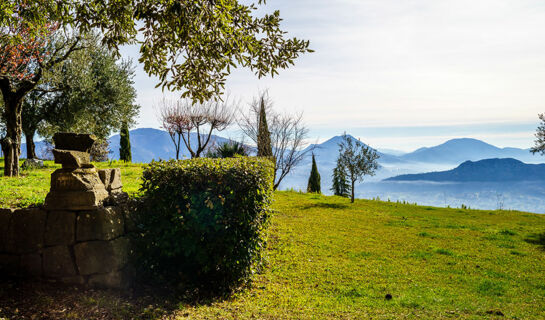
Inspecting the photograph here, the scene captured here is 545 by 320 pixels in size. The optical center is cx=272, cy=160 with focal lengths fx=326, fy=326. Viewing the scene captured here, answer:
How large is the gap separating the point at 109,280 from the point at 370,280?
16.1 ft

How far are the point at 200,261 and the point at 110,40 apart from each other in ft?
17.0

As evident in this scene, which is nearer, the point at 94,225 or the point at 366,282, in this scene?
the point at 94,225

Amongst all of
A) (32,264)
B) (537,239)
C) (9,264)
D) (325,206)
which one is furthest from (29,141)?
(537,239)

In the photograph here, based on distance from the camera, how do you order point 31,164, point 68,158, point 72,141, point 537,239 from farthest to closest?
point 31,164, point 537,239, point 72,141, point 68,158

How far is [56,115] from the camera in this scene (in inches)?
779

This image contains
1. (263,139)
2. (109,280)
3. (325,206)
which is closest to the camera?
(109,280)

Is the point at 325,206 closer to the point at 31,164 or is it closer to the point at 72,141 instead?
the point at 72,141

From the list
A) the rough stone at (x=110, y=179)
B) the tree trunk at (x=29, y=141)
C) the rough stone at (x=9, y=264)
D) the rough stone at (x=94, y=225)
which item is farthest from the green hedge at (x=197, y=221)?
the tree trunk at (x=29, y=141)

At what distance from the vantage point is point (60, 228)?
4957 millimetres

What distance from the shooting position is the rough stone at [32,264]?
500cm

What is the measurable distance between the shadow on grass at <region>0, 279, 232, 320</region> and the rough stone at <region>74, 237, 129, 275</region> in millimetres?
305

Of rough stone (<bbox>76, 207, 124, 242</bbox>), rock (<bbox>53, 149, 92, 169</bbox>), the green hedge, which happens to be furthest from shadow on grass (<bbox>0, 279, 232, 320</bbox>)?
rock (<bbox>53, 149, 92, 169</bbox>)

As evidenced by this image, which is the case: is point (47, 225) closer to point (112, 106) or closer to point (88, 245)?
point (88, 245)

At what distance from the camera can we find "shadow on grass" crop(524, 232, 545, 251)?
34.9ft
